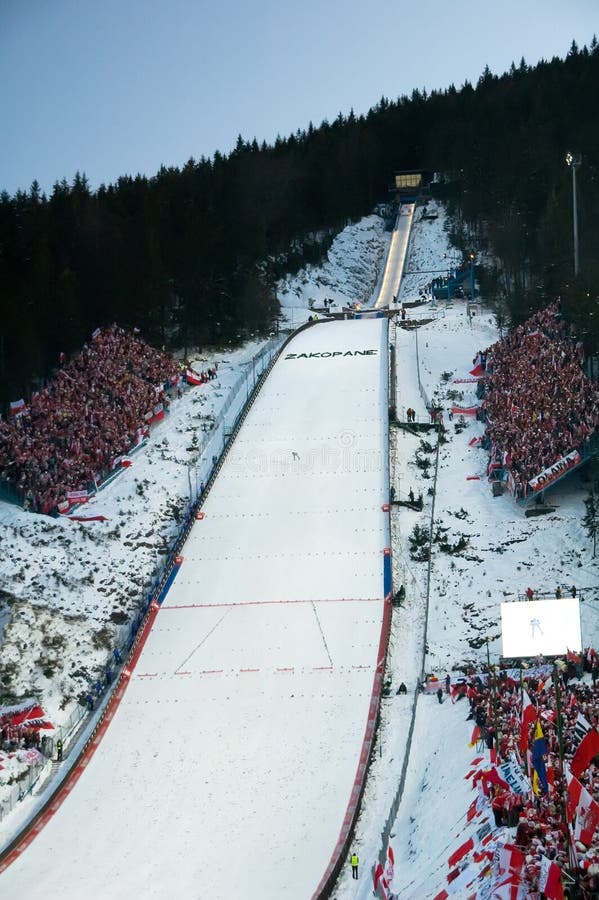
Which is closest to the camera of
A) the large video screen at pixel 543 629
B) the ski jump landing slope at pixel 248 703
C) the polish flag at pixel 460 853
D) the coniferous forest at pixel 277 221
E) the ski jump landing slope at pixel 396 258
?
the polish flag at pixel 460 853

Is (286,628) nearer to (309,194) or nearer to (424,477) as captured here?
(424,477)

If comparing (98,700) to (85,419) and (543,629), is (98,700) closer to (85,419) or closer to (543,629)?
(543,629)

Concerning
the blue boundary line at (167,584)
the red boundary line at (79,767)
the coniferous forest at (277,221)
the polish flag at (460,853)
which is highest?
the coniferous forest at (277,221)

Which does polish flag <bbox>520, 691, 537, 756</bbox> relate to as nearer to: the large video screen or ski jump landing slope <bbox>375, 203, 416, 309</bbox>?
the large video screen

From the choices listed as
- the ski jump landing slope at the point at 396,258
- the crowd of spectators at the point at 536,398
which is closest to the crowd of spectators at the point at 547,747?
the crowd of spectators at the point at 536,398

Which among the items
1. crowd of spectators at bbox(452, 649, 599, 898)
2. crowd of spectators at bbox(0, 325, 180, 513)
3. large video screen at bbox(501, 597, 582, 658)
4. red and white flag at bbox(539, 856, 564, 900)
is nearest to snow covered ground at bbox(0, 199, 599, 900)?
crowd of spectators at bbox(0, 325, 180, 513)

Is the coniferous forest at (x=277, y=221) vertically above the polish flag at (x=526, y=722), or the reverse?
the coniferous forest at (x=277, y=221)

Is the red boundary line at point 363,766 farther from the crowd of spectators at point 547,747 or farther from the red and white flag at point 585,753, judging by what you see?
the red and white flag at point 585,753
